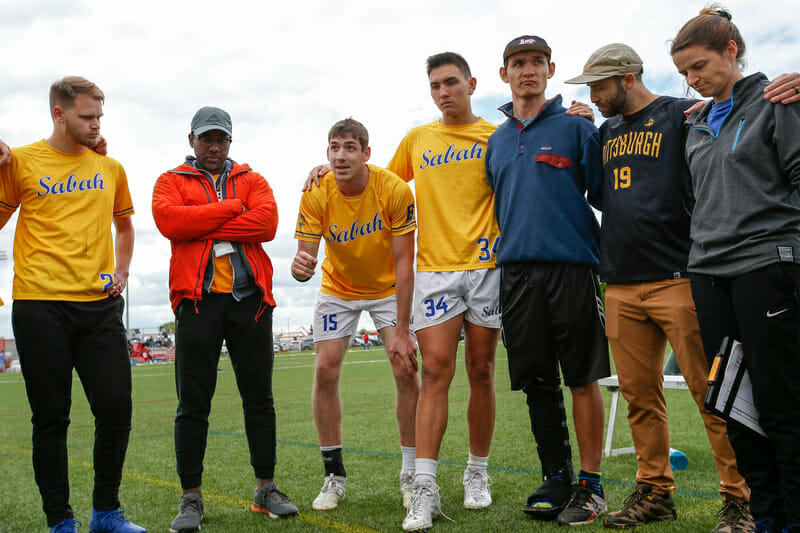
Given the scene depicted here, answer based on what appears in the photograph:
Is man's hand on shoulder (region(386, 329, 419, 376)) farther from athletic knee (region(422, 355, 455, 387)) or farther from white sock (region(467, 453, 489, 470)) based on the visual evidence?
white sock (region(467, 453, 489, 470))

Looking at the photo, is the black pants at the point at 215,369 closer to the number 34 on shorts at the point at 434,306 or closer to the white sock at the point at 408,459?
the white sock at the point at 408,459

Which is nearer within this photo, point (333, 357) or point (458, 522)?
point (458, 522)

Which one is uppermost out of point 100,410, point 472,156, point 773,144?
point 472,156

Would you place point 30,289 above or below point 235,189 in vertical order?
below

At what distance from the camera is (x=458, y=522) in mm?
3307

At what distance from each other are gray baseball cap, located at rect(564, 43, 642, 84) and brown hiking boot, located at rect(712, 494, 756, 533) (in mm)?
2061

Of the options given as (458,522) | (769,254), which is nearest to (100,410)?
(458,522)

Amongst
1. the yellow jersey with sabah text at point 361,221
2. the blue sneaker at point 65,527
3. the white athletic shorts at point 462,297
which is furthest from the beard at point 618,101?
the blue sneaker at point 65,527

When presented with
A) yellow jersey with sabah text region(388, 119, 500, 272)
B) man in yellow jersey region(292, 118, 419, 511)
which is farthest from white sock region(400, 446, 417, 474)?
yellow jersey with sabah text region(388, 119, 500, 272)

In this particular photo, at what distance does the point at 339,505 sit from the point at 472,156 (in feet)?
7.26

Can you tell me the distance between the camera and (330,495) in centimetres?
387

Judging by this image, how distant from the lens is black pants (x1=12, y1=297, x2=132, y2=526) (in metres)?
3.19

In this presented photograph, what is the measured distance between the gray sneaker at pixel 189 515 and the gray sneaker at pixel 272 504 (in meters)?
0.35

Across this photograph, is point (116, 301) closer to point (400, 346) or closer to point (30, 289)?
point (30, 289)
